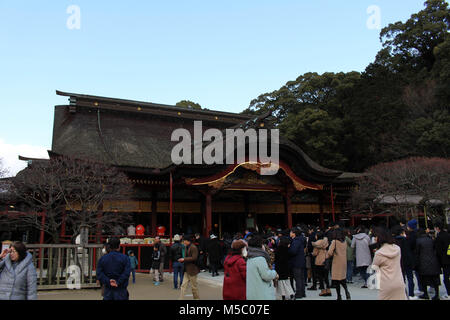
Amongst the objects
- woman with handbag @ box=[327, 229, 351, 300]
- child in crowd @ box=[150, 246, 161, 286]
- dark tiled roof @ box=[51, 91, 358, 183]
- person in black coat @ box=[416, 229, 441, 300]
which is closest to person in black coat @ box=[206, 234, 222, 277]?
child in crowd @ box=[150, 246, 161, 286]

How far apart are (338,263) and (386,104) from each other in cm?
2612

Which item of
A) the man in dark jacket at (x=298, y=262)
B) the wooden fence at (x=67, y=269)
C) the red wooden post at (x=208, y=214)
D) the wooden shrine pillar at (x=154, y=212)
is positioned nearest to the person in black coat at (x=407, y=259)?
the man in dark jacket at (x=298, y=262)

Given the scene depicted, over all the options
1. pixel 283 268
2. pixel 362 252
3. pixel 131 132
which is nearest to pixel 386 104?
pixel 131 132

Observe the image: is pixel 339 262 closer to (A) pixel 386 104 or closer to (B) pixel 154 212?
(B) pixel 154 212

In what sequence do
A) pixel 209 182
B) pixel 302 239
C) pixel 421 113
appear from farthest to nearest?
pixel 421 113 → pixel 209 182 → pixel 302 239

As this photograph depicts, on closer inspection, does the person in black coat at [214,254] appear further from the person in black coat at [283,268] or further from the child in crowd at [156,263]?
the person in black coat at [283,268]

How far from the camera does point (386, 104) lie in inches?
1189

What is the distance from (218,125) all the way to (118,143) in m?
8.37

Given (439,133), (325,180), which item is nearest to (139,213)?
(325,180)

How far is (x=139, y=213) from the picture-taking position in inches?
689

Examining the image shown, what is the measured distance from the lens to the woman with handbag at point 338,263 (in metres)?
7.62

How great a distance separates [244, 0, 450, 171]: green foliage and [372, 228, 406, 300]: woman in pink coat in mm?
23345

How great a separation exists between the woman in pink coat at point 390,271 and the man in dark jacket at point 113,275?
13.0 feet

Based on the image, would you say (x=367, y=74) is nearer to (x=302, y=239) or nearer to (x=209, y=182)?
(x=209, y=182)
